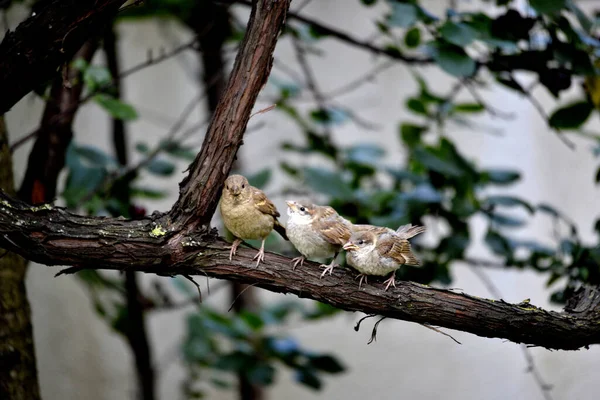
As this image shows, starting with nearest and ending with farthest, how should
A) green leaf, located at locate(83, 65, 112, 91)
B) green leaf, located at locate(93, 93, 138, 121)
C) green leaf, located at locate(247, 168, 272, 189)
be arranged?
1. green leaf, located at locate(83, 65, 112, 91)
2. green leaf, located at locate(93, 93, 138, 121)
3. green leaf, located at locate(247, 168, 272, 189)

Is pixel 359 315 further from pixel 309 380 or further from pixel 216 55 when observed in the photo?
pixel 216 55

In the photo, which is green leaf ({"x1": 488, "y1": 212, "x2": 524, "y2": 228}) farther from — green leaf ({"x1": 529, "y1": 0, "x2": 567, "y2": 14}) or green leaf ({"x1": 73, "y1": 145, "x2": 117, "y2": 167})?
green leaf ({"x1": 73, "y1": 145, "x2": 117, "y2": 167})

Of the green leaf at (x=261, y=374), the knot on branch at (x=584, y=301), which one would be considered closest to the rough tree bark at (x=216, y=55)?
the green leaf at (x=261, y=374)

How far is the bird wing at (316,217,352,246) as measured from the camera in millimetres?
1672

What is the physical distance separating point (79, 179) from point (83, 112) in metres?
2.04

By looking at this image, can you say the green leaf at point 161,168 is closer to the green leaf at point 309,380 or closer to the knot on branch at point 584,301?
the green leaf at point 309,380

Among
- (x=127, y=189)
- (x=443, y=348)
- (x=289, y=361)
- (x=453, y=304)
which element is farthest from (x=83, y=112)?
(x=453, y=304)

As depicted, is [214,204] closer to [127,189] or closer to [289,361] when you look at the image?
[127,189]

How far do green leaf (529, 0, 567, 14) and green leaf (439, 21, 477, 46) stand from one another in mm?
199

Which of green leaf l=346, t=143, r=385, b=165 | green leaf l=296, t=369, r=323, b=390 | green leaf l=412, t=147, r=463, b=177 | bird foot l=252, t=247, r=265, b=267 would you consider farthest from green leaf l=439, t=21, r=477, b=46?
green leaf l=296, t=369, r=323, b=390

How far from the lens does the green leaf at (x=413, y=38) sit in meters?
2.37

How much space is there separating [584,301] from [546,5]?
2.59ft

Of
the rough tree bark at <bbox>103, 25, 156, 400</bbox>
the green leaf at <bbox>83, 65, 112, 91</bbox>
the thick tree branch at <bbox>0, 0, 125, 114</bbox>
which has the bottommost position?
the rough tree bark at <bbox>103, 25, 156, 400</bbox>

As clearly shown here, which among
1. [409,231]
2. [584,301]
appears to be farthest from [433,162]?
[584,301]
